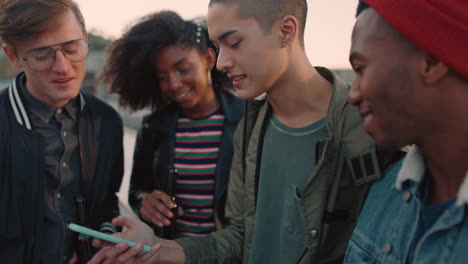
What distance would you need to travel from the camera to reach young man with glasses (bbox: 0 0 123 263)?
215 cm

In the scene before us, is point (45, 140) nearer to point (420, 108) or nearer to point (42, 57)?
point (42, 57)

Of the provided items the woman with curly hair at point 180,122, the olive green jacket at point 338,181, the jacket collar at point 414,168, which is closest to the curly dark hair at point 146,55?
the woman with curly hair at point 180,122

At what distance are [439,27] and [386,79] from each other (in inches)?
7.5

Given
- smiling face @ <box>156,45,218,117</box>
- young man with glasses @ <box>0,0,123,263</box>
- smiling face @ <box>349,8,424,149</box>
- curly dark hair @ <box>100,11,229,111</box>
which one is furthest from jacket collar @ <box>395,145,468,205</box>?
curly dark hair @ <box>100,11,229,111</box>

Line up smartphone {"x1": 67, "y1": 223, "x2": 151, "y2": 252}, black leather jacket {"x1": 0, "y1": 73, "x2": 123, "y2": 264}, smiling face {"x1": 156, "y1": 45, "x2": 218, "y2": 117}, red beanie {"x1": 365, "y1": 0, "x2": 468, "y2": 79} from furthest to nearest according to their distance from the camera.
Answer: smiling face {"x1": 156, "y1": 45, "x2": 218, "y2": 117}
black leather jacket {"x1": 0, "y1": 73, "x2": 123, "y2": 264}
smartphone {"x1": 67, "y1": 223, "x2": 151, "y2": 252}
red beanie {"x1": 365, "y1": 0, "x2": 468, "y2": 79}

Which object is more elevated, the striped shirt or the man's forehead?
the man's forehead

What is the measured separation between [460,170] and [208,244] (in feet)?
4.76

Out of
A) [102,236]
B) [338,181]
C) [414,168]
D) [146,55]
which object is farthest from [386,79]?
[146,55]

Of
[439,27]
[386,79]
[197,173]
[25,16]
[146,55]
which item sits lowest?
[197,173]

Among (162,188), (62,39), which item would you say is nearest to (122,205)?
(162,188)

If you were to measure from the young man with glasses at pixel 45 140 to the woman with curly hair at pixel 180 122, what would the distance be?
452 millimetres

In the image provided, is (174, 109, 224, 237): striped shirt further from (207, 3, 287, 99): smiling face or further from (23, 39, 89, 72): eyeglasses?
(23, 39, 89, 72): eyeglasses

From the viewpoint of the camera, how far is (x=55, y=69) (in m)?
2.22

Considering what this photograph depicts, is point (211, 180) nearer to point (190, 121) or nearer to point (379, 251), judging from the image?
point (190, 121)
